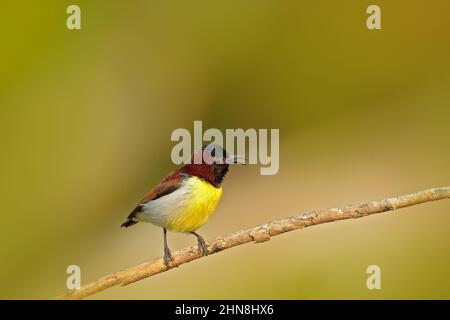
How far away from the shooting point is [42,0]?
184 centimetres

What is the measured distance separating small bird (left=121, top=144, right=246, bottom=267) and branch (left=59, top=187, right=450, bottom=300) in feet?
0.11

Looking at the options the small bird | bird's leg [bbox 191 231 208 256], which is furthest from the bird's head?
bird's leg [bbox 191 231 208 256]

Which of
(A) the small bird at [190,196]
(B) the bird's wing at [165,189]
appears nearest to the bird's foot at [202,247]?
(A) the small bird at [190,196]

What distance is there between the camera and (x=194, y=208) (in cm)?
128

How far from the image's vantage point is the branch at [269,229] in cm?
115

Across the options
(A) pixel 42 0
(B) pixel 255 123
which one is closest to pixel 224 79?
(B) pixel 255 123

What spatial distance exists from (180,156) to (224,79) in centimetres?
39

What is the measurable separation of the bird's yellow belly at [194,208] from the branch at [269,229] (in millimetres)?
57

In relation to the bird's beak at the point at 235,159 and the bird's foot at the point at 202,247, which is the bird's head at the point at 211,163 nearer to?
the bird's beak at the point at 235,159

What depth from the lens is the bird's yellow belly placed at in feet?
4.19

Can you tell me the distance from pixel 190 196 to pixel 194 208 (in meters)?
0.03

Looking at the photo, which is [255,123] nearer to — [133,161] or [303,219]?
[133,161]

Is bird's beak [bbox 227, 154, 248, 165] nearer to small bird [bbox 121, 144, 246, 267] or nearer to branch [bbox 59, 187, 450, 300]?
small bird [bbox 121, 144, 246, 267]

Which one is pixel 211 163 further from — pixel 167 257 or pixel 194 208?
pixel 167 257
